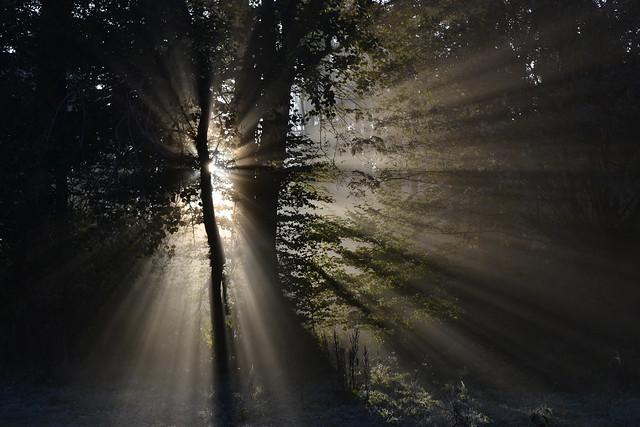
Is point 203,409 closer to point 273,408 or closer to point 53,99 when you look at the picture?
point 273,408

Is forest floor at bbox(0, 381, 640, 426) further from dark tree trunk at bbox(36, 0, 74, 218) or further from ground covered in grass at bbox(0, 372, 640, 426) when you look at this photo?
dark tree trunk at bbox(36, 0, 74, 218)

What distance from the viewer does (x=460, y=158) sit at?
1587 centimetres

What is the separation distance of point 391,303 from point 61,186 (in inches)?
336

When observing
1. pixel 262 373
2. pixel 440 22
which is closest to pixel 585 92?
pixel 440 22

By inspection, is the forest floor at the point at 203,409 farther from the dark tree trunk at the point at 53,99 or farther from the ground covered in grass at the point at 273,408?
the dark tree trunk at the point at 53,99

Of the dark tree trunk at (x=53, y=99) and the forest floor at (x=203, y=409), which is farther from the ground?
the dark tree trunk at (x=53, y=99)

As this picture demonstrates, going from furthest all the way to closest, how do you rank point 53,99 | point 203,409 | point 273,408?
point 53,99
point 273,408
point 203,409

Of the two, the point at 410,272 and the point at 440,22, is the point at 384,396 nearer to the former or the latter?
the point at 410,272

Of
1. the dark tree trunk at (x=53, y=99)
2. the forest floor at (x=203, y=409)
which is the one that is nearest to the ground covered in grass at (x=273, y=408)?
the forest floor at (x=203, y=409)

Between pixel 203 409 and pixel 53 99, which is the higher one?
pixel 53 99

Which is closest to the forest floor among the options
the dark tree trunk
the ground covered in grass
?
the ground covered in grass

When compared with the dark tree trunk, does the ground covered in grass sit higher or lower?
lower

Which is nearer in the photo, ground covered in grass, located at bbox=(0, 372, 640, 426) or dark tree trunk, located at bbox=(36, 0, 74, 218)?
ground covered in grass, located at bbox=(0, 372, 640, 426)

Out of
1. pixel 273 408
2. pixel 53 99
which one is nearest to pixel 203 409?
pixel 273 408
